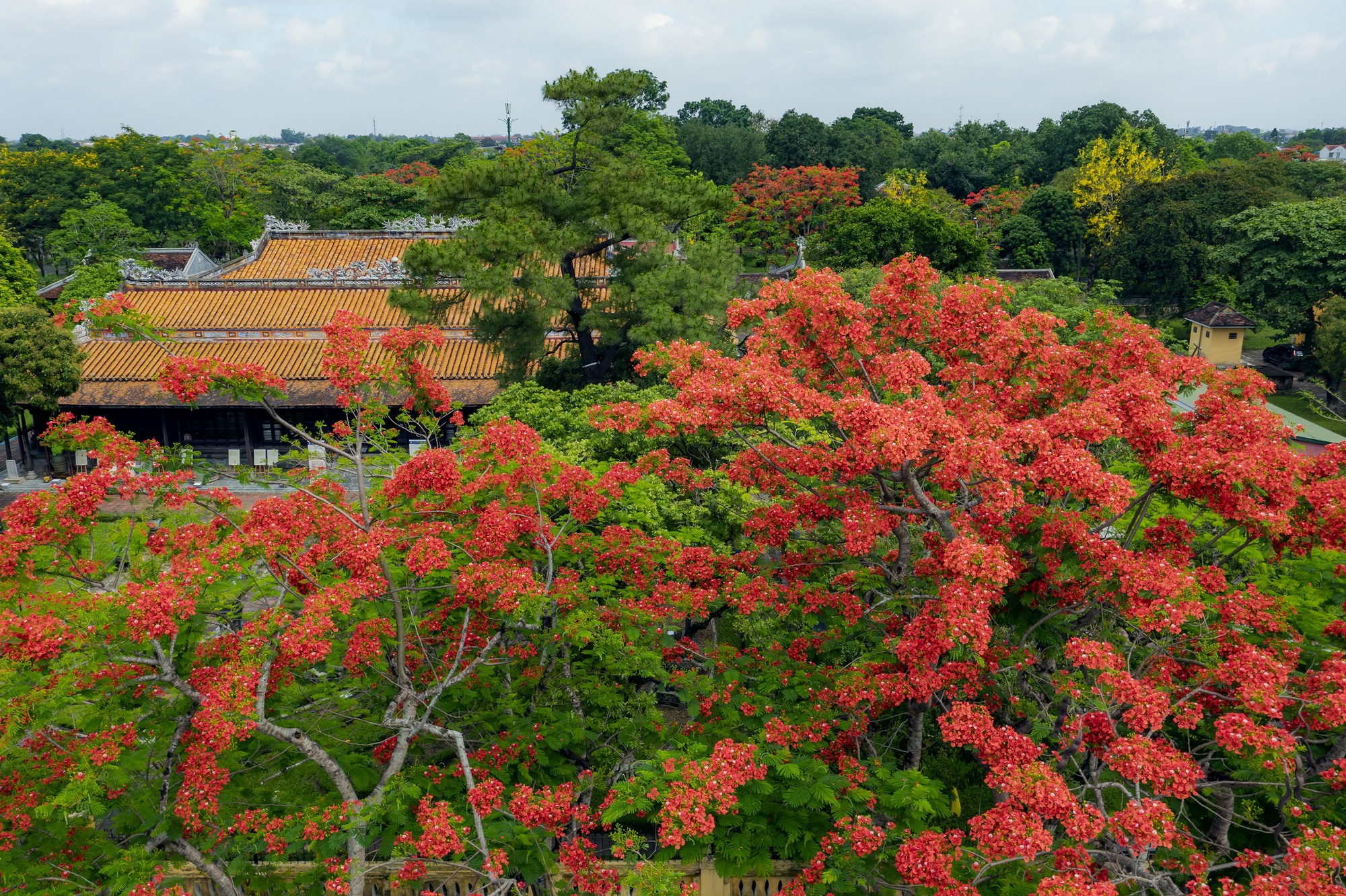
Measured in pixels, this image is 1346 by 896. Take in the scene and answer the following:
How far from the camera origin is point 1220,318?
3603cm

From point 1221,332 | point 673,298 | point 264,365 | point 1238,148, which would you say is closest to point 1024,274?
point 1221,332

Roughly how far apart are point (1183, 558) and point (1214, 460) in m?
1.29

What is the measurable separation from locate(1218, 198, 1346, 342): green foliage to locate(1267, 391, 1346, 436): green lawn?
124 inches

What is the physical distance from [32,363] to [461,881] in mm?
23896

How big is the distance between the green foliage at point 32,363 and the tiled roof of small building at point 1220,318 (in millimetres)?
43395

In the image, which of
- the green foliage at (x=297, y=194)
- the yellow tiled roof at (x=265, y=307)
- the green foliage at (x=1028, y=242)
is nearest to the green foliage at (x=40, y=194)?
the green foliage at (x=297, y=194)

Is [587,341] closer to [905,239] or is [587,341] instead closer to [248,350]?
[248,350]

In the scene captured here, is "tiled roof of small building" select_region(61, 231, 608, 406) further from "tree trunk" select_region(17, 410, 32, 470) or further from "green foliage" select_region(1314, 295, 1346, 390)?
"green foliage" select_region(1314, 295, 1346, 390)

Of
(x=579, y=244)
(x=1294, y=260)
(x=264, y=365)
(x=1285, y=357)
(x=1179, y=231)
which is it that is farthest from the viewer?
(x=1179, y=231)

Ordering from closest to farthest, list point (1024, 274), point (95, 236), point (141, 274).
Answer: point (141, 274) → point (1024, 274) → point (95, 236)

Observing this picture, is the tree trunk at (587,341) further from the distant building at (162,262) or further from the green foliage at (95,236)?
the green foliage at (95,236)

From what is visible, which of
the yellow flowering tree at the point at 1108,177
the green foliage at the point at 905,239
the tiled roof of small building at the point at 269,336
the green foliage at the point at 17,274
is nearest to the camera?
the tiled roof of small building at the point at 269,336

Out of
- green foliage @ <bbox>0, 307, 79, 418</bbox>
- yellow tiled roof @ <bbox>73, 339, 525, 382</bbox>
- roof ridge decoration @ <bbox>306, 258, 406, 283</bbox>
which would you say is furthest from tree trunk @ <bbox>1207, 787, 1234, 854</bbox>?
green foliage @ <bbox>0, 307, 79, 418</bbox>

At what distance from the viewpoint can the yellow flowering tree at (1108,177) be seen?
165ft
